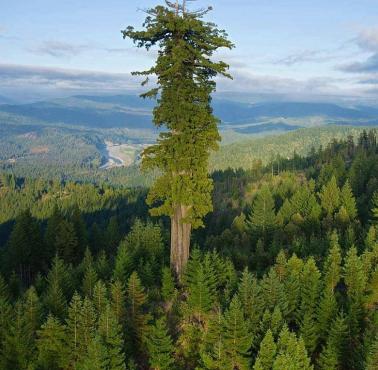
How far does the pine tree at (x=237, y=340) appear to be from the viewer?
2067cm

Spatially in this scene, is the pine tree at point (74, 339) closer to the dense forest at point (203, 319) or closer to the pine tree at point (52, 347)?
the dense forest at point (203, 319)

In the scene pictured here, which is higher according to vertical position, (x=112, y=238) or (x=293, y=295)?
(x=293, y=295)

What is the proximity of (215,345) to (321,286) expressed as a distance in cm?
858

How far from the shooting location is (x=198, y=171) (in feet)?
89.8

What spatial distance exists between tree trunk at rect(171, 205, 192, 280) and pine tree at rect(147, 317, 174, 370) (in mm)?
6767

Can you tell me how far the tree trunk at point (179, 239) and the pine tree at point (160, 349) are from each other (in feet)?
22.2

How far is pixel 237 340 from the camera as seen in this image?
68.0 ft

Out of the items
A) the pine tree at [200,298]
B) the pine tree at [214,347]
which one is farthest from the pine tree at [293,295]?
the pine tree at [214,347]

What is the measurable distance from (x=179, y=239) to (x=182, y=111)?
7.92m

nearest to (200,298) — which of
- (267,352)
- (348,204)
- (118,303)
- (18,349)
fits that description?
(118,303)

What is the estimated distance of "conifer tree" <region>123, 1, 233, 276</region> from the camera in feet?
83.6

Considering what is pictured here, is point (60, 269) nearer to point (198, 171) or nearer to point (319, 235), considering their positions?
point (198, 171)

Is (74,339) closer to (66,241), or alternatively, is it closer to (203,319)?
(203,319)

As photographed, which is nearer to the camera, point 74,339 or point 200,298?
point 74,339
